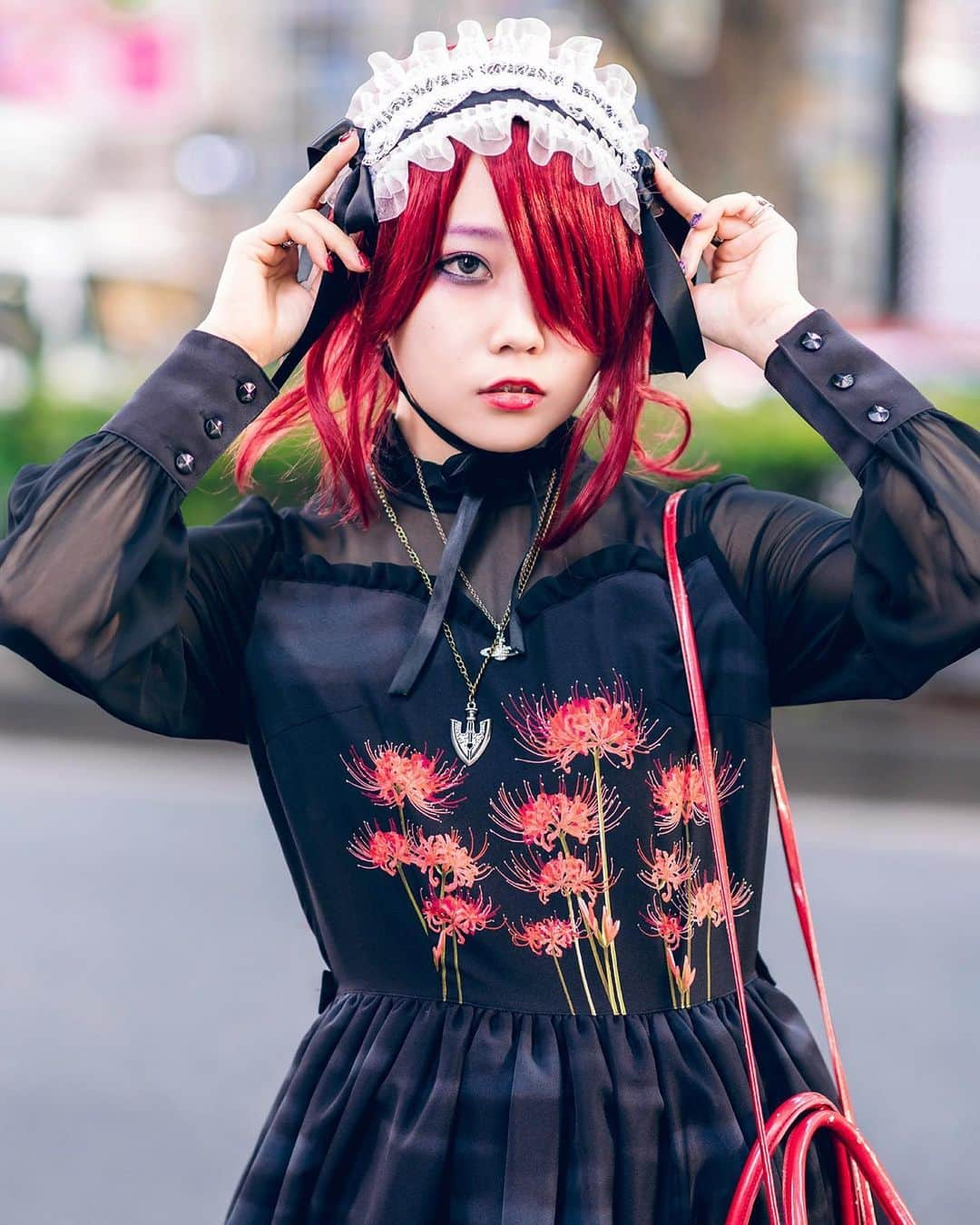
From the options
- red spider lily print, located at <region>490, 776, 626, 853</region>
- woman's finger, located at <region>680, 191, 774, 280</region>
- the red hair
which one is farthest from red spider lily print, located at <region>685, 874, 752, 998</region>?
woman's finger, located at <region>680, 191, 774, 280</region>

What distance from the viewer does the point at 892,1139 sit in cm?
422

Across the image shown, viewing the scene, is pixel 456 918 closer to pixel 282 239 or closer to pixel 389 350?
pixel 389 350

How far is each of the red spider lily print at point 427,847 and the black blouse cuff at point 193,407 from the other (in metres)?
→ 0.33

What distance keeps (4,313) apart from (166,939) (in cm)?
885

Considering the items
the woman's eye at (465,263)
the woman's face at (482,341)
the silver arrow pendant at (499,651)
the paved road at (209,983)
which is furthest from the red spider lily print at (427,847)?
the paved road at (209,983)

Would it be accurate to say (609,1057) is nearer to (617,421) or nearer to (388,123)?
(617,421)

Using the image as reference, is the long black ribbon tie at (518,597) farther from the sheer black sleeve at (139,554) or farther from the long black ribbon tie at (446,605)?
the sheer black sleeve at (139,554)

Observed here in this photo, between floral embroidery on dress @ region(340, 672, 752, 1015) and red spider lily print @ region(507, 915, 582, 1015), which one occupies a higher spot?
floral embroidery on dress @ region(340, 672, 752, 1015)

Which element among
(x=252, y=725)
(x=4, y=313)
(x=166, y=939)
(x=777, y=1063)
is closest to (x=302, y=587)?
(x=252, y=725)

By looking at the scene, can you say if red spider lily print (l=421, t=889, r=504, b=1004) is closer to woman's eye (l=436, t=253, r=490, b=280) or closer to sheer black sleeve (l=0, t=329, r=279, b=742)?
sheer black sleeve (l=0, t=329, r=279, b=742)

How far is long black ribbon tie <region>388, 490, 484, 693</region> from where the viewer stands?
1737 mm

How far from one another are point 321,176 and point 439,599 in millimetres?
451

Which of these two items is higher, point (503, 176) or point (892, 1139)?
point (503, 176)

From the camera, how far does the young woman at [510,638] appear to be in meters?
1.66
